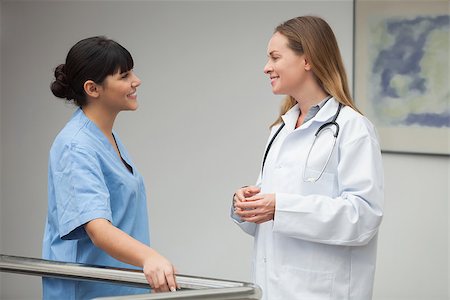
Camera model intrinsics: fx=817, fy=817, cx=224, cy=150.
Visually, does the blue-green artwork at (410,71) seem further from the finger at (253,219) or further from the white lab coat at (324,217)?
the finger at (253,219)

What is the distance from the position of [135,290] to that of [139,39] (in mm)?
2682

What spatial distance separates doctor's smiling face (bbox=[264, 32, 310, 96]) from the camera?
2.11 meters

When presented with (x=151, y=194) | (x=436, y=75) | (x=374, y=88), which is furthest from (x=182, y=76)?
(x=436, y=75)

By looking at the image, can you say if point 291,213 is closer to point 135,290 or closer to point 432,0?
point 135,290

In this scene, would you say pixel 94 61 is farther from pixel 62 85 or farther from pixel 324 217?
pixel 324 217

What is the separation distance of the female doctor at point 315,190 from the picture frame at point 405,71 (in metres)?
1.62

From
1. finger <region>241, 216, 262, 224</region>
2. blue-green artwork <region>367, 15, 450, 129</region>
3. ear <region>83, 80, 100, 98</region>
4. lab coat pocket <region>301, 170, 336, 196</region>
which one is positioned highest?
blue-green artwork <region>367, 15, 450, 129</region>

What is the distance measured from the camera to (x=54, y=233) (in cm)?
183

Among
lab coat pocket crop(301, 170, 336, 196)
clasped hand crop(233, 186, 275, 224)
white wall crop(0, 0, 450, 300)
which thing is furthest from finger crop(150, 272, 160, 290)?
white wall crop(0, 0, 450, 300)

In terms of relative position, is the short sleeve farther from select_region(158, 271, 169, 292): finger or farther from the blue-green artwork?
the blue-green artwork

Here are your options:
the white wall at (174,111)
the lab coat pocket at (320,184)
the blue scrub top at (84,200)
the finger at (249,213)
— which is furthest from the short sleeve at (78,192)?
the white wall at (174,111)

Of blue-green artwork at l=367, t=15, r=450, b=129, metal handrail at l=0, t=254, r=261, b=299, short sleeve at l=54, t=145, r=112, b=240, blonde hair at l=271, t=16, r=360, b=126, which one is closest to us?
metal handrail at l=0, t=254, r=261, b=299

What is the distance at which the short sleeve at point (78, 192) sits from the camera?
1.69 meters

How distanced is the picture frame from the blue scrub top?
2.08 metres
